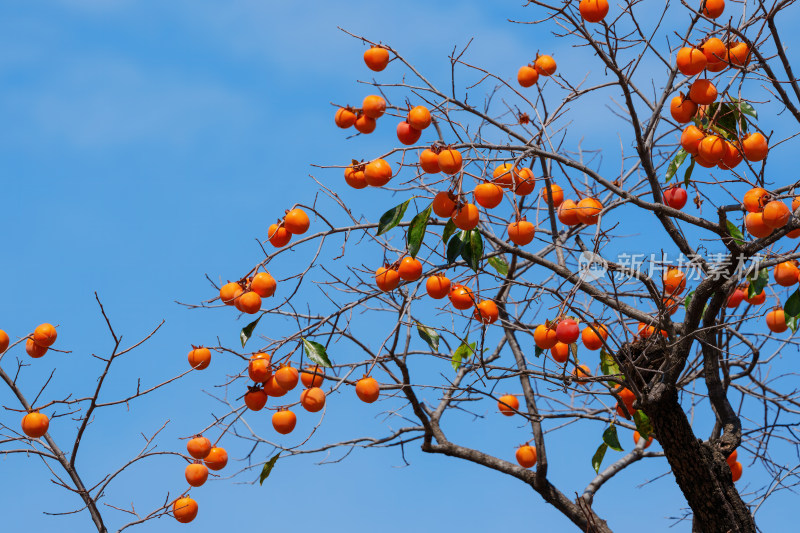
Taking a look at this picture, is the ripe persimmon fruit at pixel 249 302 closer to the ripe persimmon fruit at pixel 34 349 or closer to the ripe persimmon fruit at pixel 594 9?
the ripe persimmon fruit at pixel 34 349

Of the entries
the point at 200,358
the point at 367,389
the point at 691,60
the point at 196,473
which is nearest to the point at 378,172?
the point at 367,389

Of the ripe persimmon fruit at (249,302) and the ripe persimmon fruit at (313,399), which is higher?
the ripe persimmon fruit at (249,302)

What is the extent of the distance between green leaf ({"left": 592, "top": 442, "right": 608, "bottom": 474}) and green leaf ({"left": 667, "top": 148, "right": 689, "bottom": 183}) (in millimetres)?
1434

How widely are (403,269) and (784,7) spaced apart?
72.0 inches

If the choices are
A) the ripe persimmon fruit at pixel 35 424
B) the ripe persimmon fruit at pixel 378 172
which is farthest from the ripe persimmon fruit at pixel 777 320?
the ripe persimmon fruit at pixel 35 424

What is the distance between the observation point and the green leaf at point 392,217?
3.00 metres

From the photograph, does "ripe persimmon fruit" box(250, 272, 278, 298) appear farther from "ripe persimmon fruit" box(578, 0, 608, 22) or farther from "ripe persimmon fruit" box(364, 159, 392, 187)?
"ripe persimmon fruit" box(578, 0, 608, 22)

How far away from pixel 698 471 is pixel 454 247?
4.91 ft

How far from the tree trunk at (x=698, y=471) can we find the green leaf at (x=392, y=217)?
1356 mm

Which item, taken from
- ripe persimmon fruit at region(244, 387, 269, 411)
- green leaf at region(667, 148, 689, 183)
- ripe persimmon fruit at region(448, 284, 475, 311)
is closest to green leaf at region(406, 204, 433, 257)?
ripe persimmon fruit at region(448, 284, 475, 311)

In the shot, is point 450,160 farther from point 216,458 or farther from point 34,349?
point 34,349

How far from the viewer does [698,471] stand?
3410 mm

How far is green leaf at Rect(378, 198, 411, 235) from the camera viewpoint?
3.00 meters

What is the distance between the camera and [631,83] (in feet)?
10.9
